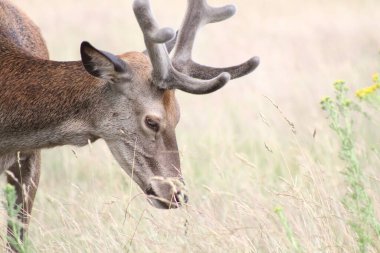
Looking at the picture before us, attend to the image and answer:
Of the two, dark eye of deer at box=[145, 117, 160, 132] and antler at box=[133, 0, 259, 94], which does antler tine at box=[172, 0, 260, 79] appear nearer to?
antler at box=[133, 0, 259, 94]

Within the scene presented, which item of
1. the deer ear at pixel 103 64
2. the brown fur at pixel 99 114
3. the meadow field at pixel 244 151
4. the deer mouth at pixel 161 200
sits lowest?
the meadow field at pixel 244 151

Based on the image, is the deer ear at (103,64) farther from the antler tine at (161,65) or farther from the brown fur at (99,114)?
the antler tine at (161,65)

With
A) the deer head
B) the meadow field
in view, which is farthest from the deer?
the meadow field

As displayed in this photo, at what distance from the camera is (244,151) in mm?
9148

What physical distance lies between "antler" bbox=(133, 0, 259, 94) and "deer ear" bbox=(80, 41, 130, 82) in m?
0.16

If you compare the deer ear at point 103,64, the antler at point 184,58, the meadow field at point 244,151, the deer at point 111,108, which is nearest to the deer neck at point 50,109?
the deer at point 111,108

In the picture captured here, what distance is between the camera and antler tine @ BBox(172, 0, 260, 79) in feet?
19.0

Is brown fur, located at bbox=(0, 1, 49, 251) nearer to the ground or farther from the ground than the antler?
Result: nearer to the ground

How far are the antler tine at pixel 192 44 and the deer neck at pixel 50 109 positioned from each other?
48 cm

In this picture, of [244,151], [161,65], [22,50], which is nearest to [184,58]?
[161,65]

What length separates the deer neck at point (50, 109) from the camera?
5.64m

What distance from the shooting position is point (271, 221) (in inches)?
237

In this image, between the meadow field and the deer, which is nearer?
the meadow field

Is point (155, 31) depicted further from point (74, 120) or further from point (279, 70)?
point (279, 70)
